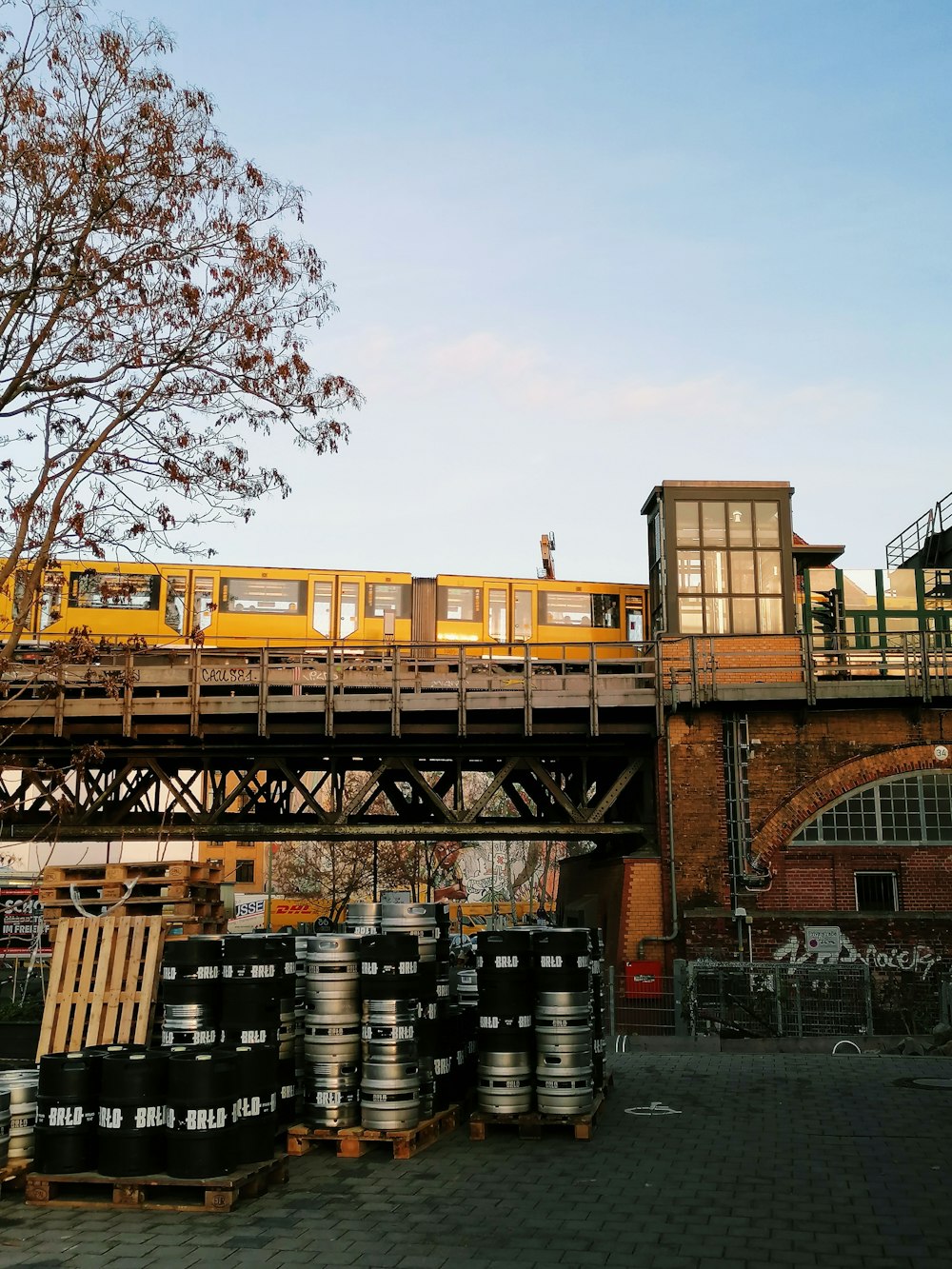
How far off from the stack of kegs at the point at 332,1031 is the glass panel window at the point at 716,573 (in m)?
17.0

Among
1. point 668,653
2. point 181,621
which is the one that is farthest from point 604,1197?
point 181,621

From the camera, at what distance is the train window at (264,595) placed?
28.4 metres

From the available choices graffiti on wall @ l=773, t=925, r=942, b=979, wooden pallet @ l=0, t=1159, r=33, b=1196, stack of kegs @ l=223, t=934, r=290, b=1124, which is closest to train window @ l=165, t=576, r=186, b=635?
graffiti on wall @ l=773, t=925, r=942, b=979

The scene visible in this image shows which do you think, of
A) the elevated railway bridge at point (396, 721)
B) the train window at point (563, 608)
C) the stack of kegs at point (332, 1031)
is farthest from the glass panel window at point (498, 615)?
the stack of kegs at point (332, 1031)

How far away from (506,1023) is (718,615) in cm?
1644

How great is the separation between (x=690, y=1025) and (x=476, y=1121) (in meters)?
10.1

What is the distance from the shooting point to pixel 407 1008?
1094 cm

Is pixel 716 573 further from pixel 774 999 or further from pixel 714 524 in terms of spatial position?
pixel 774 999

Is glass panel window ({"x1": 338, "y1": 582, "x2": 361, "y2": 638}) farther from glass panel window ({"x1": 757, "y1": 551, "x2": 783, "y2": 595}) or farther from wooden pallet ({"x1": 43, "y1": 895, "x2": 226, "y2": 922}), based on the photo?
wooden pallet ({"x1": 43, "y1": 895, "x2": 226, "y2": 922})

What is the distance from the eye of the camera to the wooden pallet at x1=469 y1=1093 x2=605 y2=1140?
36.7 feet

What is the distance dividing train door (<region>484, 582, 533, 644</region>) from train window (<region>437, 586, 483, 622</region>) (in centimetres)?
22

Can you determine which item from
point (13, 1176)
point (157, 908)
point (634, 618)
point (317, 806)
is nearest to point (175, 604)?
point (317, 806)

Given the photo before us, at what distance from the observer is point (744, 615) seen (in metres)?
26.6

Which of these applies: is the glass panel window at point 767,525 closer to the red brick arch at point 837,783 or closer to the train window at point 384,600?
the red brick arch at point 837,783
